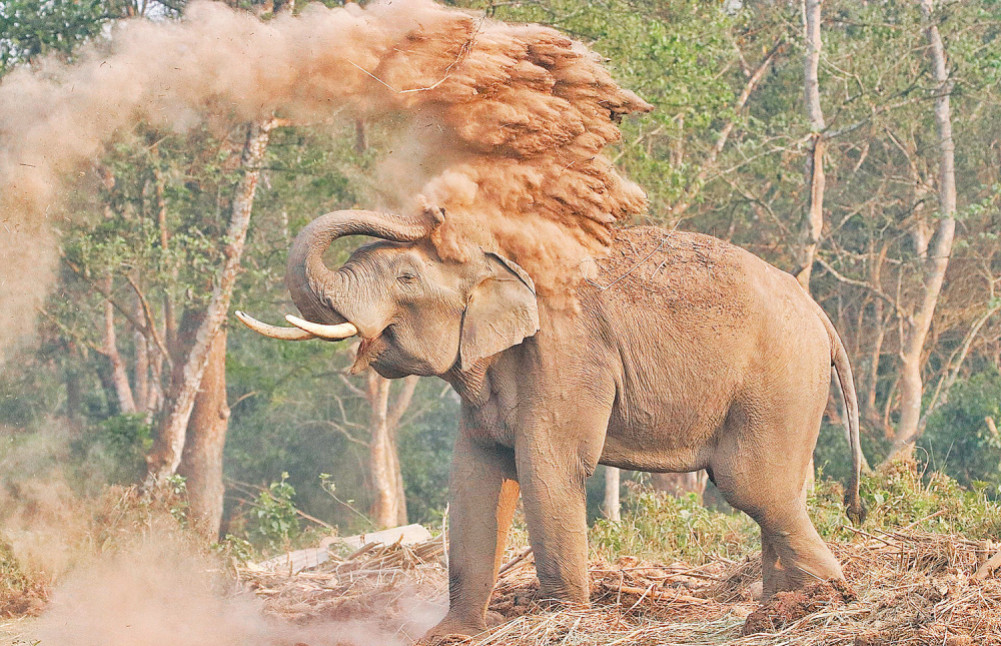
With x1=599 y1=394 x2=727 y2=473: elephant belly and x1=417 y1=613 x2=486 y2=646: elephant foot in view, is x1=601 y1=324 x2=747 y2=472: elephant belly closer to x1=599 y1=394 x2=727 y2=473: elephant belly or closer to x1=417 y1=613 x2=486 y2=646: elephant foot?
x1=599 y1=394 x2=727 y2=473: elephant belly

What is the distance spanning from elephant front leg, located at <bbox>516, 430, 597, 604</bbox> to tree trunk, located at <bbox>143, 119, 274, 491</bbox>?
25.1 feet

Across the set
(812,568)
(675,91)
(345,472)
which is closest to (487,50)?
(812,568)

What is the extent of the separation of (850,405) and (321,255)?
2.84 metres

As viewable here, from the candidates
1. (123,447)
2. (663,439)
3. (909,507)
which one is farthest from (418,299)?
(123,447)

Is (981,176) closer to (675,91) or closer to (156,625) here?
(675,91)

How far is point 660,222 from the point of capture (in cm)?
1578

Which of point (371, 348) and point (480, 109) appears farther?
point (480, 109)

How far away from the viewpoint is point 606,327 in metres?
6.07

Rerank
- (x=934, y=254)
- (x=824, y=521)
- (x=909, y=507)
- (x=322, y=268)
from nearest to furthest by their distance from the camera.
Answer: (x=322, y=268)
(x=824, y=521)
(x=909, y=507)
(x=934, y=254)

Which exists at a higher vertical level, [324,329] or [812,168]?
[812,168]

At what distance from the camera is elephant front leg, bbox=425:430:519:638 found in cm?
627

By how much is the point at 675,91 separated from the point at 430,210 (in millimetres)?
9268

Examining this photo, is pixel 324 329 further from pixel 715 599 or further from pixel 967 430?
pixel 967 430

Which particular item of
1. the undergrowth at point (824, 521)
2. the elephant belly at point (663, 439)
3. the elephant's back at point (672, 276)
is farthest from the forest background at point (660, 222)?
the elephant belly at point (663, 439)
